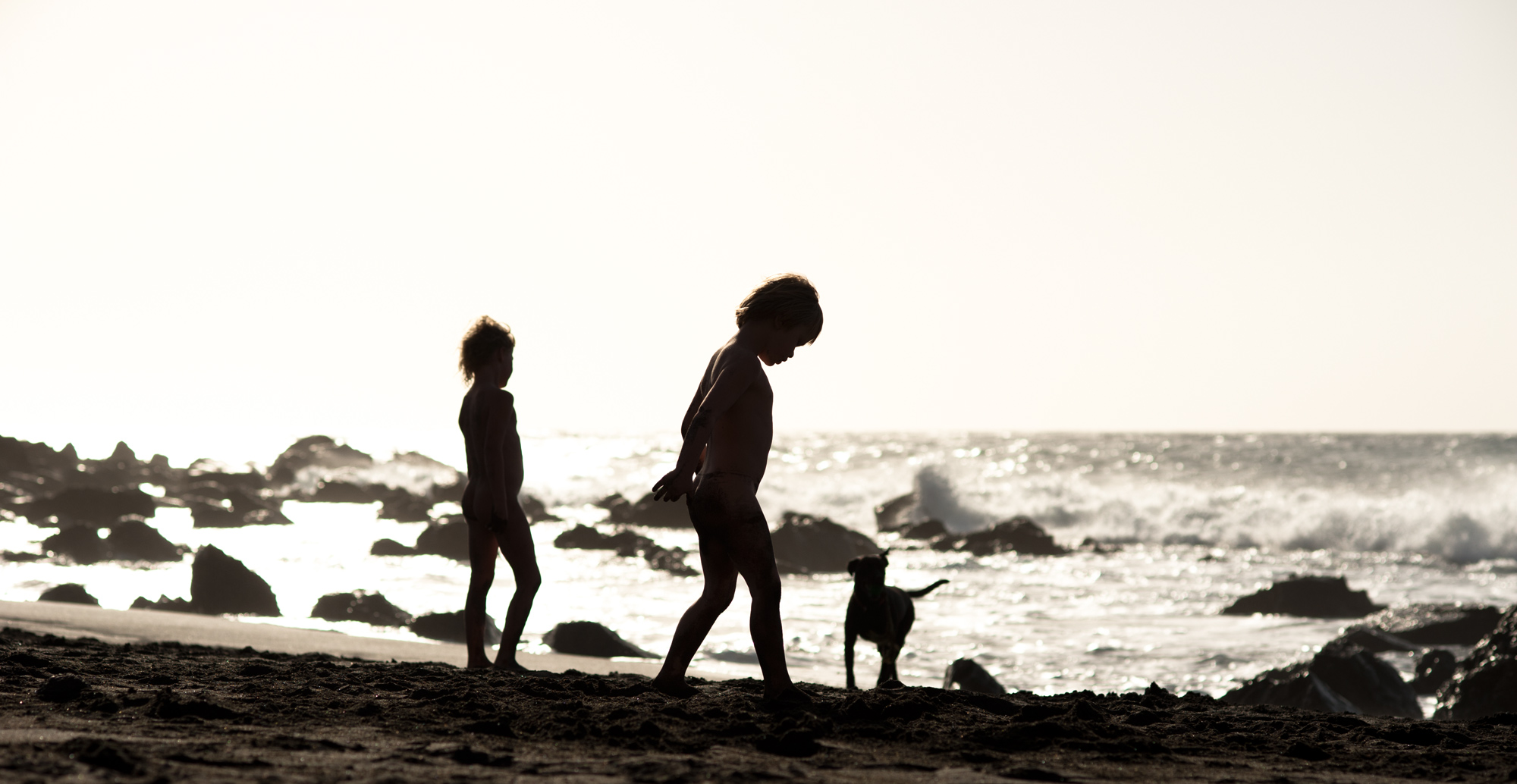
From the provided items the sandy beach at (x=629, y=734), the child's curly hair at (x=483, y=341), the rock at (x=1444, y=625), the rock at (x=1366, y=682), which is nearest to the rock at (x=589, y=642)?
the child's curly hair at (x=483, y=341)

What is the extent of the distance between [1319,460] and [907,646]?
3750cm

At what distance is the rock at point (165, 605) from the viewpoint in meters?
10.4

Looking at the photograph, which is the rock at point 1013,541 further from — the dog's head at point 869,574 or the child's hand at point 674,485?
the child's hand at point 674,485

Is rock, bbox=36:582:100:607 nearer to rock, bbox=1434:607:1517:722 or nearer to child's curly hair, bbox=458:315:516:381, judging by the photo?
child's curly hair, bbox=458:315:516:381

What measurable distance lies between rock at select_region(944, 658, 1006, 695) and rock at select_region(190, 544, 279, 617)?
6367mm

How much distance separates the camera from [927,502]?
29812 mm

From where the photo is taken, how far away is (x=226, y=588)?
10602 millimetres

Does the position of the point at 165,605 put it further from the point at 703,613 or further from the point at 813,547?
the point at 813,547

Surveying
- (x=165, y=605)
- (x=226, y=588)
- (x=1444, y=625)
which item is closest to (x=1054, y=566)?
(x=1444, y=625)

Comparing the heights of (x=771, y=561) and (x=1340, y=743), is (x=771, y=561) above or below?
above

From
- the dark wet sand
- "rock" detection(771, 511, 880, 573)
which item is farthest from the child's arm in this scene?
"rock" detection(771, 511, 880, 573)

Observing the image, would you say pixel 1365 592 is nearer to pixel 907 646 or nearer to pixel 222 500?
pixel 907 646

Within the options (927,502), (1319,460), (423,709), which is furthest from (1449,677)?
(1319,460)

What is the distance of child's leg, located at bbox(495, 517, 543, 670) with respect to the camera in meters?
5.93
